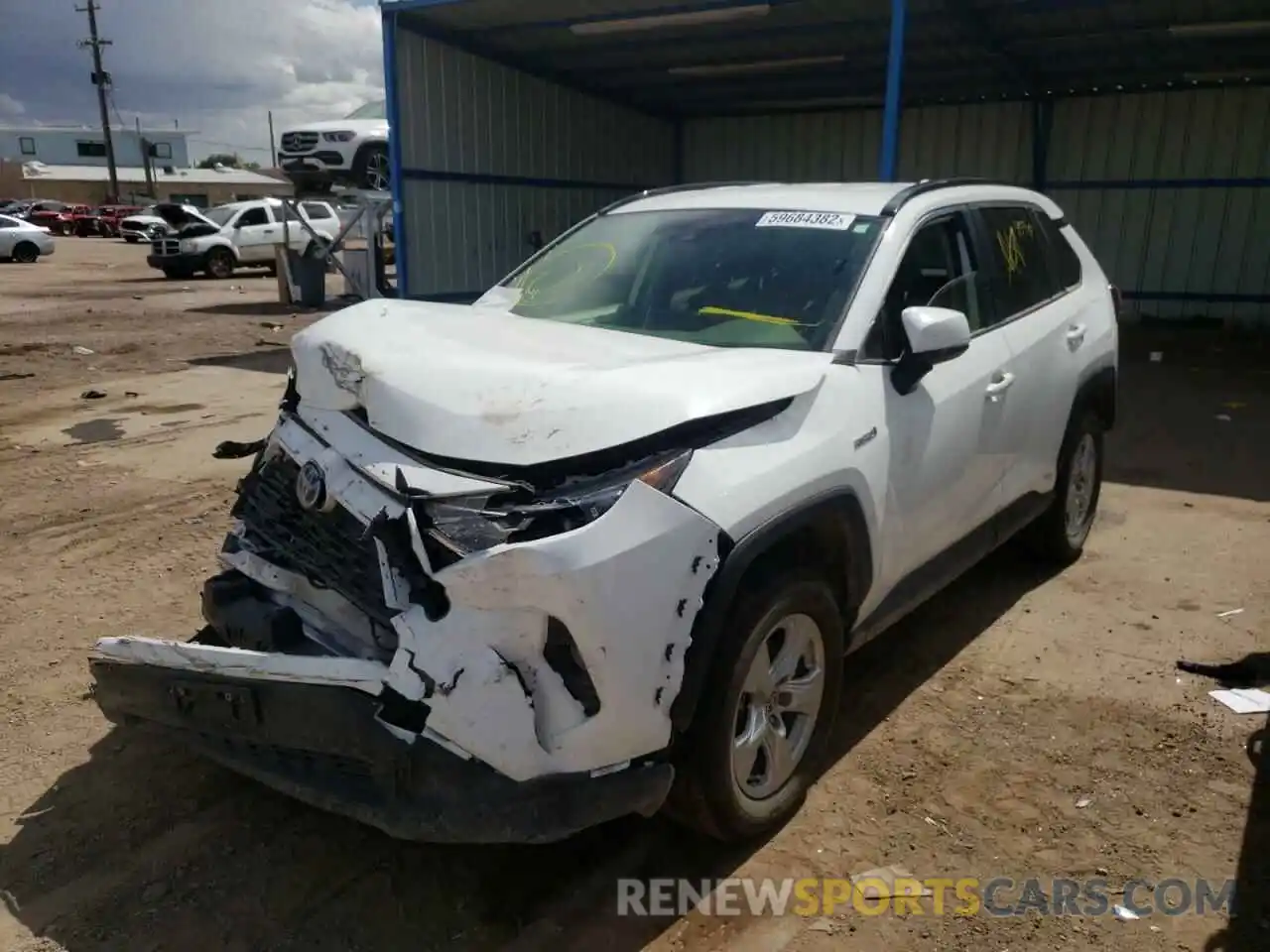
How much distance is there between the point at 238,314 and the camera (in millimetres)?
17000

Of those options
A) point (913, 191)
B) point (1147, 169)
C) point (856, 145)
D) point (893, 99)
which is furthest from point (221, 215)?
point (913, 191)

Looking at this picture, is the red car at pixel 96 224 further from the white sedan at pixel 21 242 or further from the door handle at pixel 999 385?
the door handle at pixel 999 385

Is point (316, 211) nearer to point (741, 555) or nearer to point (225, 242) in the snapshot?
point (225, 242)

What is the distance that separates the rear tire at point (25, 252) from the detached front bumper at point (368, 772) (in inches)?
1253

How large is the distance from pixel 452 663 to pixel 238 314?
1659 cm

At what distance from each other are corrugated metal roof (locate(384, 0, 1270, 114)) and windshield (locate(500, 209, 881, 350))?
7773 millimetres

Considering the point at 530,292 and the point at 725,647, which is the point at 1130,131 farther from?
the point at 725,647

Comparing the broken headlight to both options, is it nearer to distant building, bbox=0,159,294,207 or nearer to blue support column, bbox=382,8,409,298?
blue support column, bbox=382,8,409,298

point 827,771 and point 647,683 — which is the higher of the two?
point 647,683

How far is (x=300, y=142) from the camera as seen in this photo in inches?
642

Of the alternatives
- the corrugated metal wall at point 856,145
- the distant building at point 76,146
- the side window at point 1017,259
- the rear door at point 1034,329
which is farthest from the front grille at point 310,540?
the distant building at point 76,146

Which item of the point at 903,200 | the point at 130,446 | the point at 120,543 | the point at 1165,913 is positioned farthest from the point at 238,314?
the point at 1165,913

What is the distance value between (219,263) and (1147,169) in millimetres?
20300

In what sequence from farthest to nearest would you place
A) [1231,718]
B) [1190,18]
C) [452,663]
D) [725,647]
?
1. [1190,18]
2. [1231,718]
3. [725,647]
4. [452,663]
